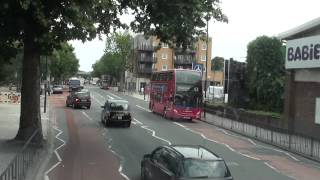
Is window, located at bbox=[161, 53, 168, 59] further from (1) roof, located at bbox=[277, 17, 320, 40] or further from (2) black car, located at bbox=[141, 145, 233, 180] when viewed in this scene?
(2) black car, located at bbox=[141, 145, 233, 180]

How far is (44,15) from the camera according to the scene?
73.7 feet

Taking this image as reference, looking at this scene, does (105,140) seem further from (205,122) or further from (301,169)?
(205,122)

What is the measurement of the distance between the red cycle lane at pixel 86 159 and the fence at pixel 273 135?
9212 millimetres

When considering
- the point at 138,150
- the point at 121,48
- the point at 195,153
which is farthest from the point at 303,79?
the point at 121,48

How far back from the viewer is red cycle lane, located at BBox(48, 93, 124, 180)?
1936 cm

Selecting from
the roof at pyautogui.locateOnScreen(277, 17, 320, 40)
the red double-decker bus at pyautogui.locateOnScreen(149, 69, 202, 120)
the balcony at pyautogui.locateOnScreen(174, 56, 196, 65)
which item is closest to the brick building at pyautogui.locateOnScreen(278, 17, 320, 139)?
the roof at pyautogui.locateOnScreen(277, 17, 320, 40)

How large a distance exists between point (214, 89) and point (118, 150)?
6079cm

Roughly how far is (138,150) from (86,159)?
3707mm

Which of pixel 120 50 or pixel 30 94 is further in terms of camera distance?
pixel 120 50

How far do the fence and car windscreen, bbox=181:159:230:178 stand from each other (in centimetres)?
1356

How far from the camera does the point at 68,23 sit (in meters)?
23.2

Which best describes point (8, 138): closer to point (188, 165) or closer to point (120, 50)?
point (188, 165)

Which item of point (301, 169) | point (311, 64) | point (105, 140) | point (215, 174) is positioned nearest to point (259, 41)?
point (311, 64)

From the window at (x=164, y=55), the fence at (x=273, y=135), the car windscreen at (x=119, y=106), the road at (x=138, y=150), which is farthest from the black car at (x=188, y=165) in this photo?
the window at (x=164, y=55)
